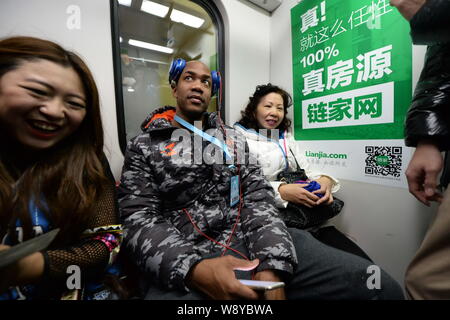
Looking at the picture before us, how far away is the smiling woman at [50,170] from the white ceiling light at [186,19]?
1300mm

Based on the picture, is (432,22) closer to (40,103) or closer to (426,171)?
(426,171)

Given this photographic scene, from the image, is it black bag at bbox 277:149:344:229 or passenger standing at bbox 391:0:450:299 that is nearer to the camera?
passenger standing at bbox 391:0:450:299

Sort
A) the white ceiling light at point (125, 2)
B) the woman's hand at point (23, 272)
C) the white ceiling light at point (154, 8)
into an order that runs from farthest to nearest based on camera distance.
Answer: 1. the white ceiling light at point (154, 8)
2. the white ceiling light at point (125, 2)
3. the woman's hand at point (23, 272)

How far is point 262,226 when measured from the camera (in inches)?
36.7

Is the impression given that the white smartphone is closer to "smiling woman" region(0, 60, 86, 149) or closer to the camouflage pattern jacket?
the camouflage pattern jacket

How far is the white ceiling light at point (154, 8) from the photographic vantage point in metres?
1.55

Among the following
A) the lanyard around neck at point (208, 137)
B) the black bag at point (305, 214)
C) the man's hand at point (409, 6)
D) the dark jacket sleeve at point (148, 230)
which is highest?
the man's hand at point (409, 6)

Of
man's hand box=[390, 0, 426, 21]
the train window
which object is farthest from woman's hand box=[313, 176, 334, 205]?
the train window

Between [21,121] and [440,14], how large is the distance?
1442 millimetres

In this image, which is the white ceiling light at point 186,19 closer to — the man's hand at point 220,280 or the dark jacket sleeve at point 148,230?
the dark jacket sleeve at point 148,230

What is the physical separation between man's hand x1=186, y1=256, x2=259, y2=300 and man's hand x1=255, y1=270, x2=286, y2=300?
4cm

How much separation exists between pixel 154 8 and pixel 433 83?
1.91m

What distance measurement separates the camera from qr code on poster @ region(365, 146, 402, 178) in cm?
124

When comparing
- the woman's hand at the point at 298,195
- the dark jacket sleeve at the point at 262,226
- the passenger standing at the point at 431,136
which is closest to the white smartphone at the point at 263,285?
the dark jacket sleeve at the point at 262,226
